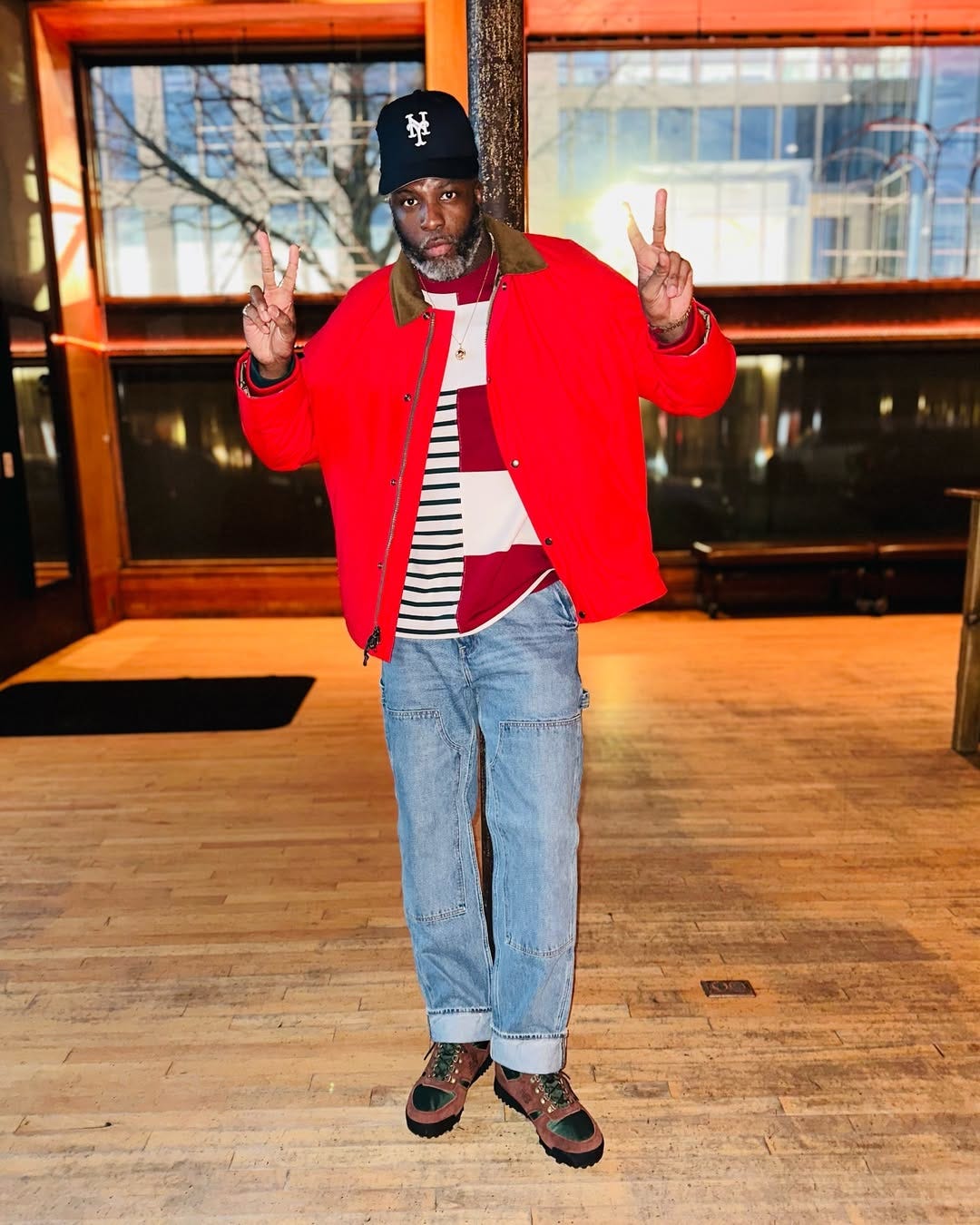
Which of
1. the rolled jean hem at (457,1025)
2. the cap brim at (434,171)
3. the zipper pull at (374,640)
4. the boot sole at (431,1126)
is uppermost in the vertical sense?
the cap brim at (434,171)

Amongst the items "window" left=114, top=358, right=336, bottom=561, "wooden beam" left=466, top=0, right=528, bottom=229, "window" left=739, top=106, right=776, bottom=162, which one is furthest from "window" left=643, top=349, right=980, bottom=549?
"wooden beam" left=466, top=0, right=528, bottom=229

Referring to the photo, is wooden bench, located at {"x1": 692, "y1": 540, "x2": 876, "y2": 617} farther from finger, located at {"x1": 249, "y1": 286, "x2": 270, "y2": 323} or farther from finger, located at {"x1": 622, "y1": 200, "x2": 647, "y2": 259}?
finger, located at {"x1": 249, "y1": 286, "x2": 270, "y2": 323}

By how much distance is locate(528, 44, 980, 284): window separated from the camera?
832 centimetres

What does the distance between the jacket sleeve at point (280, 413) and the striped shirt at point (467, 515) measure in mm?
251

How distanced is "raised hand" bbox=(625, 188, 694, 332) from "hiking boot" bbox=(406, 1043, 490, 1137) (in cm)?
151

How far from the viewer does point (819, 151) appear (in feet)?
28.5

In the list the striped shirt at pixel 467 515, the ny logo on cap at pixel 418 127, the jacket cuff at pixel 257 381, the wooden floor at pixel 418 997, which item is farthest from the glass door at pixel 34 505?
the ny logo on cap at pixel 418 127

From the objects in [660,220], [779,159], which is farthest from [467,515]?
[779,159]

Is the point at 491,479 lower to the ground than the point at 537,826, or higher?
higher

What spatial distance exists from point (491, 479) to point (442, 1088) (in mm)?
1246

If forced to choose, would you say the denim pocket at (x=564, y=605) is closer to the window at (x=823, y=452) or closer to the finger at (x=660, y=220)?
the finger at (x=660, y=220)

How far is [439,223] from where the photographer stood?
5.69ft

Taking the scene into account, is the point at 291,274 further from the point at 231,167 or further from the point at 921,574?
the point at 231,167

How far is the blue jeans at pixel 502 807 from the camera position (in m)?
1.75
